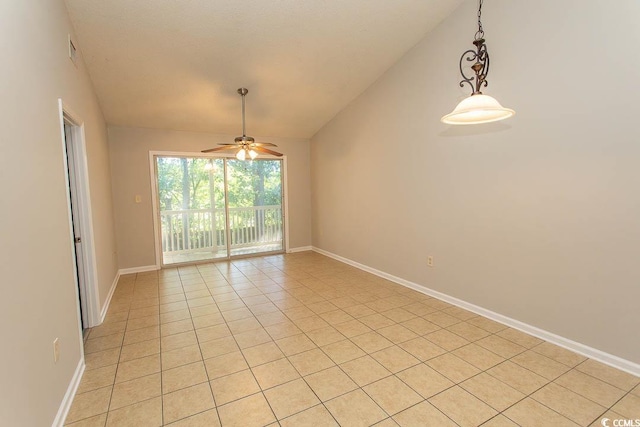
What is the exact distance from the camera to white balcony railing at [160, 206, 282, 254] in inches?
213

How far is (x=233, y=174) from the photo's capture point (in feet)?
18.8

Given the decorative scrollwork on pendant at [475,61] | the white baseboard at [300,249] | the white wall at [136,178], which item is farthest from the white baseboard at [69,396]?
the white baseboard at [300,249]

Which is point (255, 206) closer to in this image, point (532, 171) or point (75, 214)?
point (75, 214)

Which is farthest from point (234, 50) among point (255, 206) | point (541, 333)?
point (541, 333)

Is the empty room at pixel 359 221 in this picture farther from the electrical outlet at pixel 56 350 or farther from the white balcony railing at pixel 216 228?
the white balcony railing at pixel 216 228

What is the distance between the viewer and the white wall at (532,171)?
2148 millimetres

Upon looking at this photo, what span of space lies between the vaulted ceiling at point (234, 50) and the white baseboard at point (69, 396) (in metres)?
2.83

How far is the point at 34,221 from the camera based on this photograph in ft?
5.25

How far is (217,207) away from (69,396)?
400 centimetres

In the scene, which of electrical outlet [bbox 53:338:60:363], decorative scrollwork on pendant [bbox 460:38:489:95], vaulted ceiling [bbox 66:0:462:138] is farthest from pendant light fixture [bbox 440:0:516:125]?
electrical outlet [bbox 53:338:60:363]

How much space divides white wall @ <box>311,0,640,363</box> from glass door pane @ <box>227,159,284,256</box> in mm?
2708

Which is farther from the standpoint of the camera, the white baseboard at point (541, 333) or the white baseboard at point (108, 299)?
the white baseboard at point (108, 299)

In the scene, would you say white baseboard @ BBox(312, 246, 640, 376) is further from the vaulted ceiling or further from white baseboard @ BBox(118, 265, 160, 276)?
white baseboard @ BBox(118, 265, 160, 276)

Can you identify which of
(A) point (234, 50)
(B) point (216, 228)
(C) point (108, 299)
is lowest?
(C) point (108, 299)
